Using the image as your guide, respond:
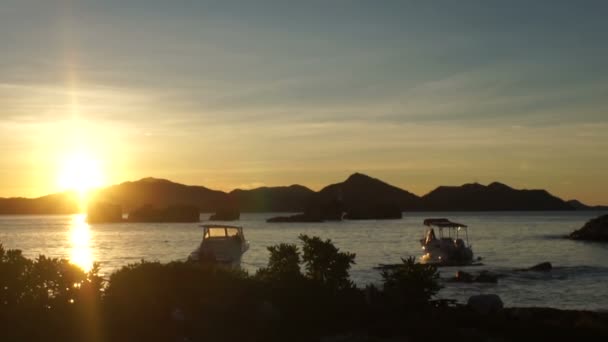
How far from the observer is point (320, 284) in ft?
83.1

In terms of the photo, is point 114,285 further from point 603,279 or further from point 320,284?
point 603,279

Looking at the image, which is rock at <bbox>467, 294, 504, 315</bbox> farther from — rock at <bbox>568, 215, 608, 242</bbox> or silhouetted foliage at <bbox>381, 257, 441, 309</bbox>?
rock at <bbox>568, 215, 608, 242</bbox>

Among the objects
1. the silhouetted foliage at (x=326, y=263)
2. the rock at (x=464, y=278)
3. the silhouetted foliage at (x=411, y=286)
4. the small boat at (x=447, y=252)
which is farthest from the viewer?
the small boat at (x=447, y=252)

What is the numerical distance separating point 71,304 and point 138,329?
8.39 feet

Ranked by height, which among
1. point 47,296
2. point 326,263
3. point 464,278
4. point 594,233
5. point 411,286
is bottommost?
point 464,278

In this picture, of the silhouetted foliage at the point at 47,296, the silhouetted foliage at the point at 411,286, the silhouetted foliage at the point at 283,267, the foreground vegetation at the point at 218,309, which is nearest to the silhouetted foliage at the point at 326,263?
the silhouetted foliage at the point at 283,267

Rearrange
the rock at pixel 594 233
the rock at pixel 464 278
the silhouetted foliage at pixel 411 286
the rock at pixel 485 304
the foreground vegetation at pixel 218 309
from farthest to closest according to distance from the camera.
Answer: the rock at pixel 594 233, the rock at pixel 464 278, the rock at pixel 485 304, the silhouetted foliage at pixel 411 286, the foreground vegetation at pixel 218 309

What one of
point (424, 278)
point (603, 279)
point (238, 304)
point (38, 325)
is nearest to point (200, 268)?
point (238, 304)

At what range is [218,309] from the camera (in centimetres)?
2178

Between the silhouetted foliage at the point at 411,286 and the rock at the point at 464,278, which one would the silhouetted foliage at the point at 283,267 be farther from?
the rock at the point at 464,278

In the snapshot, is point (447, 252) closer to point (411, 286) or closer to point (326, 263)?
point (326, 263)

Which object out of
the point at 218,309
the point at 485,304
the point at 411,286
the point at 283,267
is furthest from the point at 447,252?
the point at 218,309

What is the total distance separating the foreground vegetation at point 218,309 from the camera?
20.3 meters

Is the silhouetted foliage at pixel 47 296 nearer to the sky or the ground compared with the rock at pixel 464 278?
nearer to the sky
